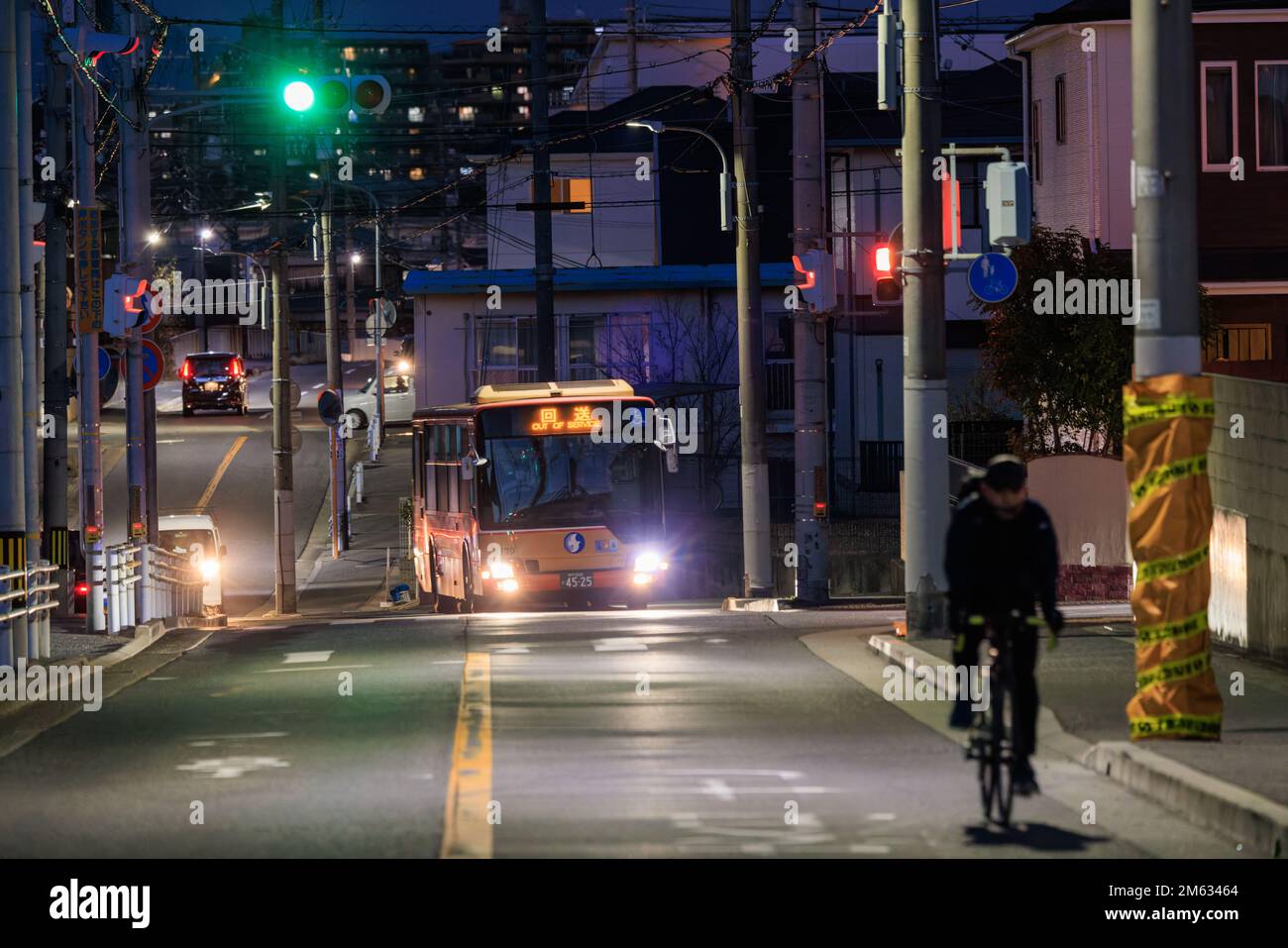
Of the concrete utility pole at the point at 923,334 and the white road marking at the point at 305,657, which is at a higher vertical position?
the concrete utility pole at the point at 923,334

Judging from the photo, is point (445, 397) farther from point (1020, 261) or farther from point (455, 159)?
point (455, 159)

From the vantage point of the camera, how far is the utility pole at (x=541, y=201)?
4372cm

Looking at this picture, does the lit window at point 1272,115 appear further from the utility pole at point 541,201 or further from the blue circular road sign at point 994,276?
the blue circular road sign at point 994,276

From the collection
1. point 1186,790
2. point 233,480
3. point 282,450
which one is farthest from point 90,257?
point 233,480

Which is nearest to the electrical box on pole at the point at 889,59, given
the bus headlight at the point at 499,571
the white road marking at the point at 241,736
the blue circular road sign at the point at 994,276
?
the blue circular road sign at the point at 994,276

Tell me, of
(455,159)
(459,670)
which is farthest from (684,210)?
(455,159)

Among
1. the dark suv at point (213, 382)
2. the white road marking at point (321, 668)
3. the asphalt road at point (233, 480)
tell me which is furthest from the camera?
the dark suv at point (213, 382)

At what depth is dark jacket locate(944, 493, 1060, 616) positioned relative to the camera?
1087cm

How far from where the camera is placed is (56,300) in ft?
117

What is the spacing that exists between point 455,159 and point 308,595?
11454 centimetres

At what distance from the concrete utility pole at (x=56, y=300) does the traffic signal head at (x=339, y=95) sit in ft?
36.6

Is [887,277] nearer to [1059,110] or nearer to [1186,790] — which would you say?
[1186,790]

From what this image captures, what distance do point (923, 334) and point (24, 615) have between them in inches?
393
